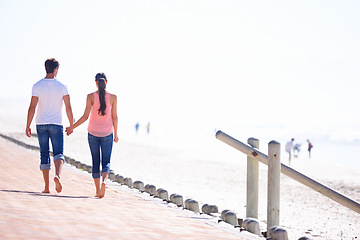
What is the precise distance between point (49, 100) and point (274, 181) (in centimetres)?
312

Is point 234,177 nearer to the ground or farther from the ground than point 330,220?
farther from the ground

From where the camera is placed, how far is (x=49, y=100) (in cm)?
632

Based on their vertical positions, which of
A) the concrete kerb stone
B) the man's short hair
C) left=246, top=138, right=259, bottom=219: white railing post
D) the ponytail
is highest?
the man's short hair

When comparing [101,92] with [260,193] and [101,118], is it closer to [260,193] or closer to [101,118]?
[101,118]

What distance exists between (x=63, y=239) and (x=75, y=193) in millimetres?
3151

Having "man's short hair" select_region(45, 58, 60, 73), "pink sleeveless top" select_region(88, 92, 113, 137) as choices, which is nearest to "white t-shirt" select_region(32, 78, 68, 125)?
"man's short hair" select_region(45, 58, 60, 73)

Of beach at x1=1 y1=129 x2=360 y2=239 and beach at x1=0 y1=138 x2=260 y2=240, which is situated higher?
beach at x1=1 y1=129 x2=360 y2=239

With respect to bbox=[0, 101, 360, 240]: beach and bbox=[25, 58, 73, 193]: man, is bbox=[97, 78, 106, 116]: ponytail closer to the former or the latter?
bbox=[25, 58, 73, 193]: man

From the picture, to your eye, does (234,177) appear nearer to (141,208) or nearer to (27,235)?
(141,208)

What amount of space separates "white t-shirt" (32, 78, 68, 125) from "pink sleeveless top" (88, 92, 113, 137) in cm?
42

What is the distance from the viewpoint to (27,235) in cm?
372

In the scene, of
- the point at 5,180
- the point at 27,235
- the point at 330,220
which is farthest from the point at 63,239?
the point at 330,220

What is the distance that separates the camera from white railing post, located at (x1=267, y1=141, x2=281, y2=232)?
4922mm

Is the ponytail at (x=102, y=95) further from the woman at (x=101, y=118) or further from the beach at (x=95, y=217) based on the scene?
the beach at (x=95, y=217)
